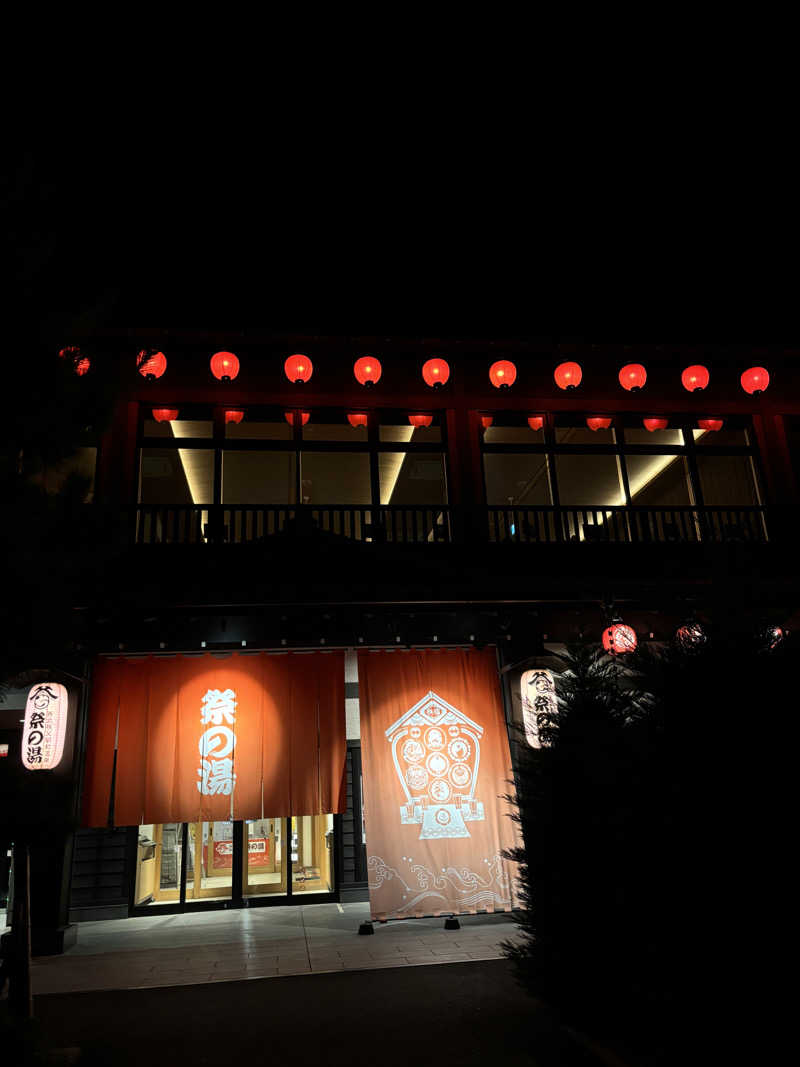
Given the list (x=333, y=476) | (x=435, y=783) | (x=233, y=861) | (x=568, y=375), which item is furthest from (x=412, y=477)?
(x=233, y=861)

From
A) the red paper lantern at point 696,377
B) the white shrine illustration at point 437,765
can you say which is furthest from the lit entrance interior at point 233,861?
the red paper lantern at point 696,377

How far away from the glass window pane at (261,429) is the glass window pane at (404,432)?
1.69 meters

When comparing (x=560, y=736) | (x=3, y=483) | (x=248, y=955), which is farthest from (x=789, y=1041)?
(x=248, y=955)

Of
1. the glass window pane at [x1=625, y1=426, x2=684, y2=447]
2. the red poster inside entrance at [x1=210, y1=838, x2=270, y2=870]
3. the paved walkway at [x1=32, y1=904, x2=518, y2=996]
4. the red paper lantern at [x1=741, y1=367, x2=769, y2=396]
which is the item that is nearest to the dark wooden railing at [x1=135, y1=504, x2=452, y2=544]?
the glass window pane at [x1=625, y1=426, x2=684, y2=447]

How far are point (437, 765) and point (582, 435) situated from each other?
21.9ft

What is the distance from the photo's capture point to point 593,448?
12242 millimetres

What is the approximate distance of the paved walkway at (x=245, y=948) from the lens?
723 cm

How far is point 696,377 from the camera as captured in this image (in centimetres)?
1176

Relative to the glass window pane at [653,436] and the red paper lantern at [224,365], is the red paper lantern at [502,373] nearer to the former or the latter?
the glass window pane at [653,436]

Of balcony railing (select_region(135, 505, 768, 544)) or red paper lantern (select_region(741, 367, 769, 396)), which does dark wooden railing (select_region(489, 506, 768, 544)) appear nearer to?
balcony railing (select_region(135, 505, 768, 544))

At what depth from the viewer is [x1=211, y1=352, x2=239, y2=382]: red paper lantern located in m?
10.7

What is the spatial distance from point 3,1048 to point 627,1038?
11.9 ft

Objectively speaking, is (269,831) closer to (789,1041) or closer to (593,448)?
(593,448)

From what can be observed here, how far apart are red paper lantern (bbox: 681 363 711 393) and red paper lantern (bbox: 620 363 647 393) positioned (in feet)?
2.78
